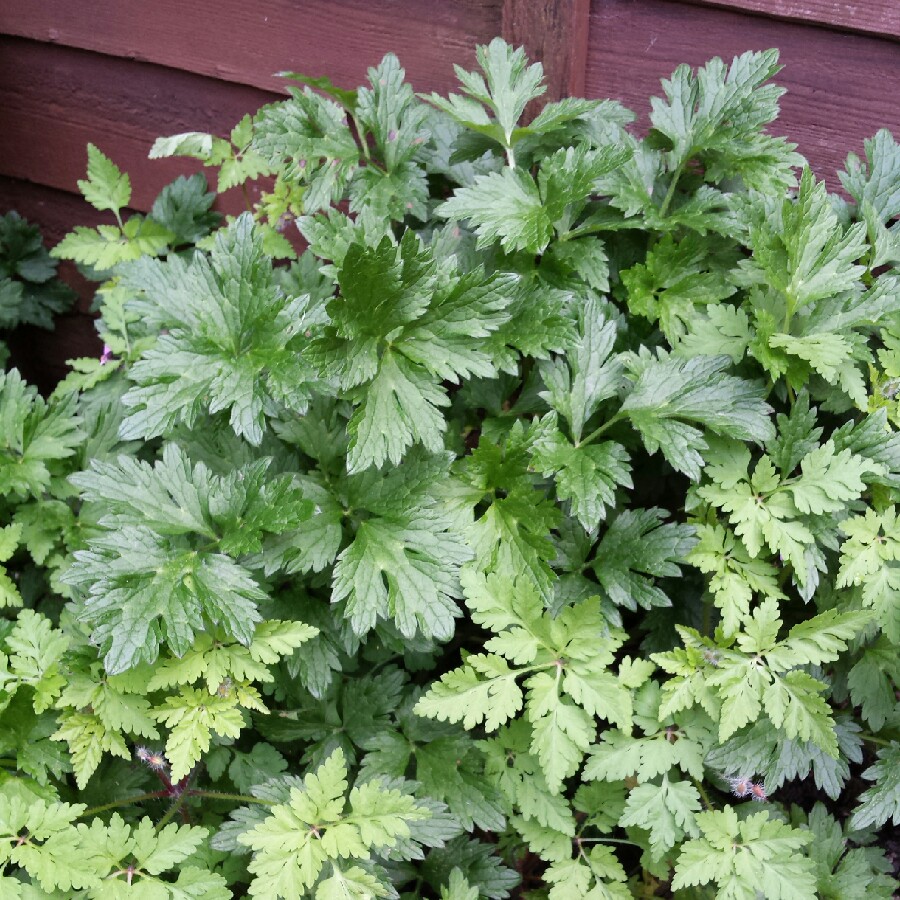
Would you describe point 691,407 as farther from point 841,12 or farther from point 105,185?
point 105,185

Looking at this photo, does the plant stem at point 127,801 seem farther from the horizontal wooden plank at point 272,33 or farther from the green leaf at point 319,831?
the horizontal wooden plank at point 272,33

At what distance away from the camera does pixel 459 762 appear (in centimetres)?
170

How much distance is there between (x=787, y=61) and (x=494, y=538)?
4.23 ft

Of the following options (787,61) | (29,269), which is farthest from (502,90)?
(29,269)

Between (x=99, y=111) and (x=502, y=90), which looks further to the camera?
(x=99, y=111)

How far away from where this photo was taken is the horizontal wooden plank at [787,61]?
73.4 inches

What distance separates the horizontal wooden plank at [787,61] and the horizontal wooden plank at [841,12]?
0.03 m

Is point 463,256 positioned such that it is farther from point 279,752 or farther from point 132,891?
point 132,891

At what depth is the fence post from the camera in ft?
6.57

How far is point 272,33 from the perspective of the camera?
2451 millimetres

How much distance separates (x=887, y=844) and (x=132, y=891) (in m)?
1.69

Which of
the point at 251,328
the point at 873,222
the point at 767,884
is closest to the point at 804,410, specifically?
the point at 873,222

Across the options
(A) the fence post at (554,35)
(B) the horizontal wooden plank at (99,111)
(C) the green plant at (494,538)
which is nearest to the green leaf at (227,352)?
(C) the green plant at (494,538)

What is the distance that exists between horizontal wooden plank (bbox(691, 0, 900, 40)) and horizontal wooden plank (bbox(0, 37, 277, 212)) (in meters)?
1.44
